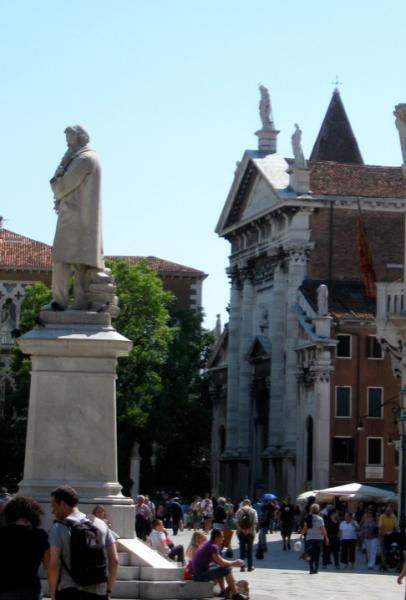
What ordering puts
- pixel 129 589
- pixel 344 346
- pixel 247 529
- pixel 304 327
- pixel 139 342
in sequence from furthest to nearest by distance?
1. pixel 139 342
2. pixel 304 327
3. pixel 344 346
4. pixel 247 529
5. pixel 129 589

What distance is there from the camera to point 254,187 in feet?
260

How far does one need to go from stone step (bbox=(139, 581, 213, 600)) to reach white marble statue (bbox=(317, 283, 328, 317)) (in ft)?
160

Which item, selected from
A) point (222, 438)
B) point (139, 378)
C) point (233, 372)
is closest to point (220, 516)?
point (139, 378)

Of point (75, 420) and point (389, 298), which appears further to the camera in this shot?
point (389, 298)

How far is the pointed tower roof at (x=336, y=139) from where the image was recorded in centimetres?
9600

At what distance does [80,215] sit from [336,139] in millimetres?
77799

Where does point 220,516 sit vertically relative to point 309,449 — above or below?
below

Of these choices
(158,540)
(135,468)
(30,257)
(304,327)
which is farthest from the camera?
(30,257)

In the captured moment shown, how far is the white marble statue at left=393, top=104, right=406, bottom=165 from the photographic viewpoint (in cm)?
4831

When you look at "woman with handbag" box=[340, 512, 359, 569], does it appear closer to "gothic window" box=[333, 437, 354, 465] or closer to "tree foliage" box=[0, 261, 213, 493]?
"gothic window" box=[333, 437, 354, 465]

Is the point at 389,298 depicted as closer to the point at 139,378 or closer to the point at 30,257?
the point at 139,378

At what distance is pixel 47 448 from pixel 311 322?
5189 centimetres

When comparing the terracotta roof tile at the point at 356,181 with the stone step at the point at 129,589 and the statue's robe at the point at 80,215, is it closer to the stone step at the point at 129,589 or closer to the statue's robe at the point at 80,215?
the statue's robe at the point at 80,215

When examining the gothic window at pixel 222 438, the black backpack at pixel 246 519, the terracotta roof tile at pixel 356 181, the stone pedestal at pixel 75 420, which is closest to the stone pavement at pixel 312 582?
the black backpack at pixel 246 519
